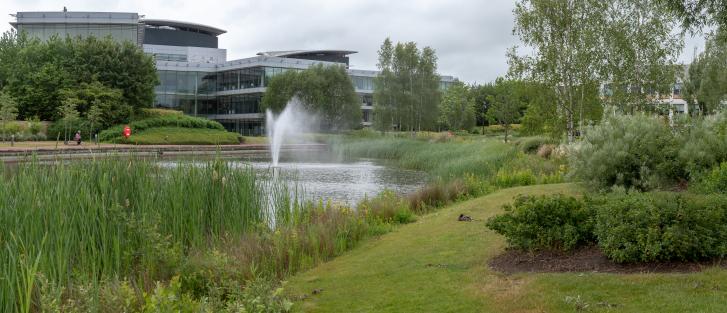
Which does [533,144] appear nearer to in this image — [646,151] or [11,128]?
[646,151]

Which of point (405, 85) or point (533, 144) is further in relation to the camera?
point (405, 85)

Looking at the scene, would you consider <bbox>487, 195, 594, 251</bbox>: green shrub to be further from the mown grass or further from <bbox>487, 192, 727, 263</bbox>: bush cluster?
the mown grass

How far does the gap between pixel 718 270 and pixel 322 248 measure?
5.09m

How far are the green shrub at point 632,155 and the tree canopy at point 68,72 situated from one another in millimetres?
43121

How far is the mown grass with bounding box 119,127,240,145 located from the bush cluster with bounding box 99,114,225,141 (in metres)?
0.92

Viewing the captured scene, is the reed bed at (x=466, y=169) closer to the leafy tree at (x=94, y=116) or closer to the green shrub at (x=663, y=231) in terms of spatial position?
the green shrub at (x=663, y=231)

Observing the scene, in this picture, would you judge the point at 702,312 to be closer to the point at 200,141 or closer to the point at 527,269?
the point at 527,269

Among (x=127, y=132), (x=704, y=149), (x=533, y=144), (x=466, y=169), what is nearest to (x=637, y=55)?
(x=533, y=144)

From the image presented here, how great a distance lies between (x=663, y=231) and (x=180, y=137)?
44516 millimetres

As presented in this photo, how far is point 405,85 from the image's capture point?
5247cm

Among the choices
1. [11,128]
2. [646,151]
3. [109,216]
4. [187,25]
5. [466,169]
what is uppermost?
[187,25]

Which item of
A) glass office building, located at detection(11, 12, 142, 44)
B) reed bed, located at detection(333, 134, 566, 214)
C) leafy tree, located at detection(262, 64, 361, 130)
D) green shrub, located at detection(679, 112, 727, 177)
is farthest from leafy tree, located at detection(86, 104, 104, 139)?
green shrub, located at detection(679, 112, 727, 177)

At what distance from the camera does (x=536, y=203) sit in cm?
738

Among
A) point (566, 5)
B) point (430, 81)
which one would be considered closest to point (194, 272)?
point (566, 5)
